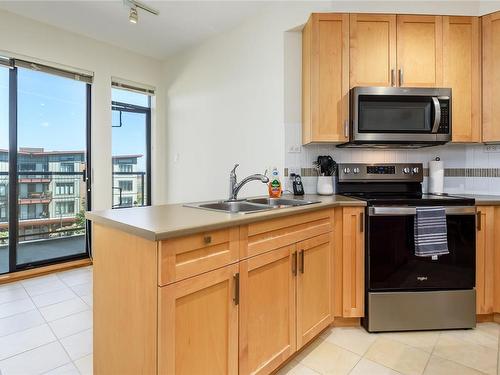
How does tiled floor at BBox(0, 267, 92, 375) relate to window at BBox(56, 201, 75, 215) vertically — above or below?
below

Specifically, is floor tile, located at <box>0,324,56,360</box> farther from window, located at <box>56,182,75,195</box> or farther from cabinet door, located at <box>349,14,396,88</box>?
cabinet door, located at <box>349,14,396,88</box>

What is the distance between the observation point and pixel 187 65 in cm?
364

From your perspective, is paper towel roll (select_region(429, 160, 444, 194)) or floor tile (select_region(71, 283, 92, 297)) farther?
floor tile (select_region(71, 283, 92, 297))

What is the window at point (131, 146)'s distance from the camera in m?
3.78

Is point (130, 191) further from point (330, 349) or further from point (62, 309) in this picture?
point (330, 349)

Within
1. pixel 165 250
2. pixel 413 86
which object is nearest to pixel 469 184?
pixel 413 86

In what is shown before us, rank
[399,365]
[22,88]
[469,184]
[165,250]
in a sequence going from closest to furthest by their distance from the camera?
[165,250] → [399,365] → [469,184] → [22,88]

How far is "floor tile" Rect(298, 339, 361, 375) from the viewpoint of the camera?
1.62m

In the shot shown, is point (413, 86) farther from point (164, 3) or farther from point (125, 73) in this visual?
point (125, 73)

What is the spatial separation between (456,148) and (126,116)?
12.4ft

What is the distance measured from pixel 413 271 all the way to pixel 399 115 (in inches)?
45.7

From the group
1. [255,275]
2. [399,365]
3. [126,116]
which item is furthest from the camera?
[126,116]

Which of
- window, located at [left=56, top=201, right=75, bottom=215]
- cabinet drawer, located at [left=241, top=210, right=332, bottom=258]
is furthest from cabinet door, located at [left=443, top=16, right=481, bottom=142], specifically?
window, located at [left=56, top=201, right=75, bottom=215]

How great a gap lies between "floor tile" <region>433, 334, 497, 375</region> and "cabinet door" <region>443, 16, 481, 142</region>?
1.48m
